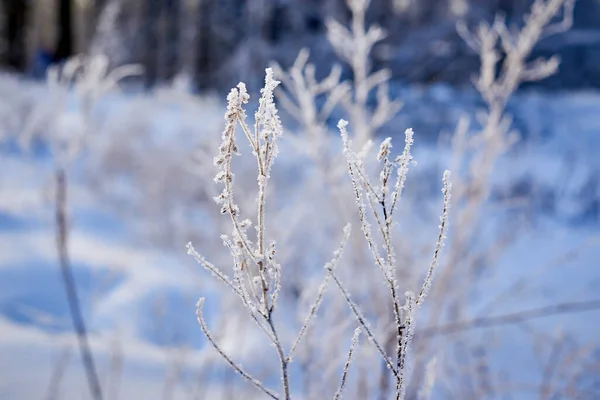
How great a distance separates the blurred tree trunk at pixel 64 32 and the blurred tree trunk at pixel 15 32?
29.7 ft

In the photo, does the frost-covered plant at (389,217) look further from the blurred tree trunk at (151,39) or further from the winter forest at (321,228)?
the blurred tree trunk at (151,39)

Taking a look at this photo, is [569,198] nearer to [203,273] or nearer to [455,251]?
[203,273]

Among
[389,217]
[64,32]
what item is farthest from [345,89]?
[64,32]

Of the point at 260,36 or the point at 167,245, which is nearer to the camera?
the point at 167,245

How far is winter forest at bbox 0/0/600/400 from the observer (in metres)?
0.86

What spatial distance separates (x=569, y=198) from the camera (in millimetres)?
6672

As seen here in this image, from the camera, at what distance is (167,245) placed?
4.63 meters

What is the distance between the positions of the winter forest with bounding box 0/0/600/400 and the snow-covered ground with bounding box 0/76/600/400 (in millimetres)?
20

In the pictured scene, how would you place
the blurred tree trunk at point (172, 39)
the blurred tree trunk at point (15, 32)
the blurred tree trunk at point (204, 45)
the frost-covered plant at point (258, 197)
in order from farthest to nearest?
the blurred tree trunk at point (15, 32)
the blurred tree trunk at point (172, 39)
the blurred tree trunk at point (204, 45)
the frost-covered plant at point (258, 197)

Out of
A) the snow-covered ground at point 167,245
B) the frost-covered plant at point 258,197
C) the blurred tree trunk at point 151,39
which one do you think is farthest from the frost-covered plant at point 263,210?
the blurred tree trunk at point 151,39

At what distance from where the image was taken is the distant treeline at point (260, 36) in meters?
11.0

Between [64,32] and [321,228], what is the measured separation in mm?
11206

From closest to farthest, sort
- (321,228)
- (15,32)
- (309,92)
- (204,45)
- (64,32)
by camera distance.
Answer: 1. (309,92)
2. (321,228)
3. (64,32)
4. (204,45)
5. (15,32)

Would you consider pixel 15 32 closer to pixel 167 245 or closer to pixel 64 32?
pixel 64 32
